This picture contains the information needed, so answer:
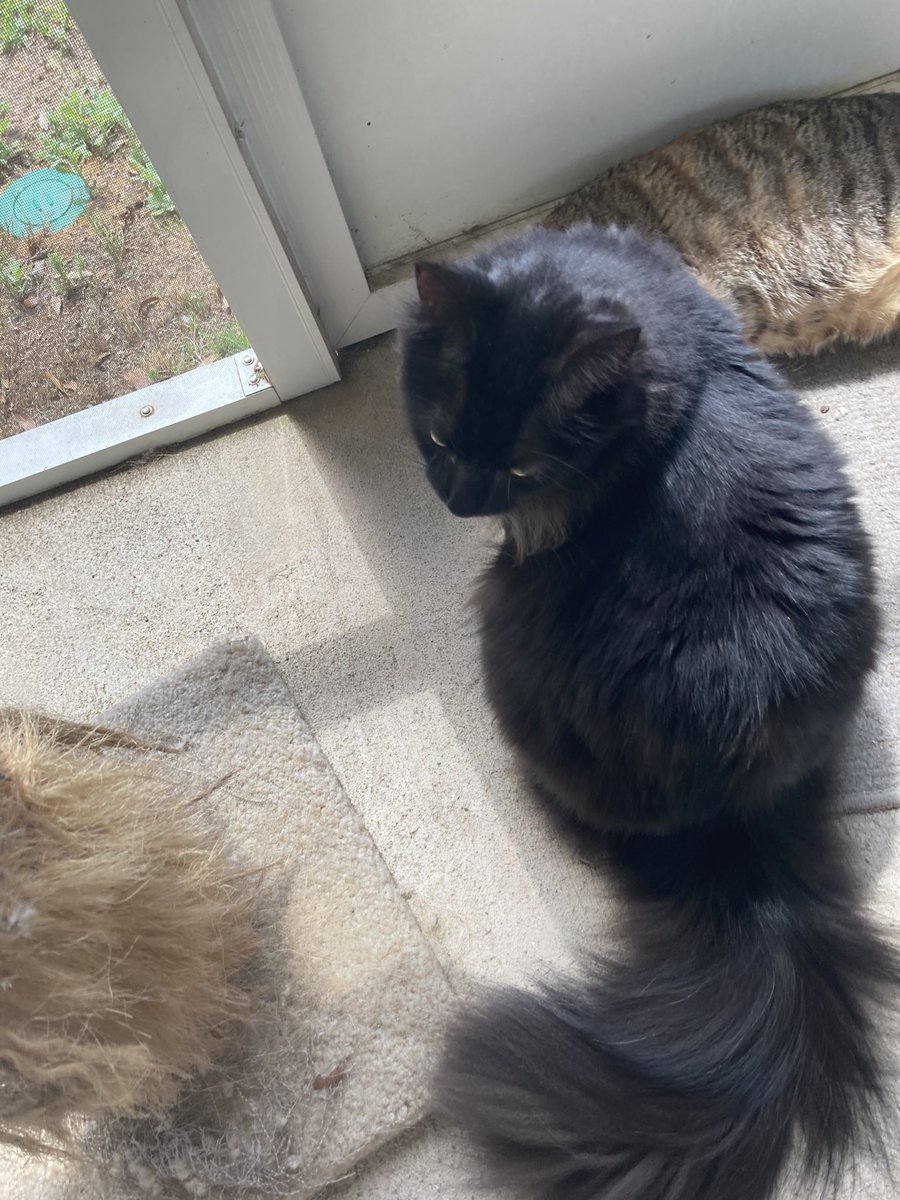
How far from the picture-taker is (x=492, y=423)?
3.12 ft

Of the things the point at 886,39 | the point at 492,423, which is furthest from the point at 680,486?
the point at 886,39

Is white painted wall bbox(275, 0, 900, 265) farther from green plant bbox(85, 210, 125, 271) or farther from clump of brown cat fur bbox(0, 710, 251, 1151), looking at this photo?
clump of brown cat fur bbox(0, 710, 251, 1151)

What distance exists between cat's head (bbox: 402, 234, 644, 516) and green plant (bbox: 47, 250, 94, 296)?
1074mm

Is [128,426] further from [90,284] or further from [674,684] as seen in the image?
[674,684]

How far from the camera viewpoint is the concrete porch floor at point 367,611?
1.30 m

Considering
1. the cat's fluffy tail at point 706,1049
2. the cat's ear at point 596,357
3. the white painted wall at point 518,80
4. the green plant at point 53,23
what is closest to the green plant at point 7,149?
the green plant at point 53,23

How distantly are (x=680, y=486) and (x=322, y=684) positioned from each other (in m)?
0.79

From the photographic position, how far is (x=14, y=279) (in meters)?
1.74

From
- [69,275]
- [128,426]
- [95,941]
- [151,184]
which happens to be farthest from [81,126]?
[95,941]

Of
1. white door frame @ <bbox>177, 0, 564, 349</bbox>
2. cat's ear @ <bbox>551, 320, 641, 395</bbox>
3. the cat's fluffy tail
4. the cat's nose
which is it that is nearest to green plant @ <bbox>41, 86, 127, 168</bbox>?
white door frame @ <bbox>177, 0, 564, 349</bbox>

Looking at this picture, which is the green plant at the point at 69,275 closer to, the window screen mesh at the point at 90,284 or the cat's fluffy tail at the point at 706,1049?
the window screen mesh at the point at 90,284

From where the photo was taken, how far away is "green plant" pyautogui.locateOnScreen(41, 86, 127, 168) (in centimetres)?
141

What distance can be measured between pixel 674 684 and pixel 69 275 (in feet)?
5.08

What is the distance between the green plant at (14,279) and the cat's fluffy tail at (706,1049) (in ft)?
5.49
